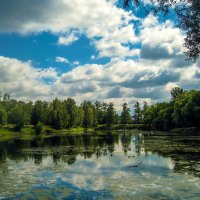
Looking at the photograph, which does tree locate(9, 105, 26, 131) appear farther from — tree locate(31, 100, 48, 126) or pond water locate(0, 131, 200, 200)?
pond water locate(0, 131, 200, 200)

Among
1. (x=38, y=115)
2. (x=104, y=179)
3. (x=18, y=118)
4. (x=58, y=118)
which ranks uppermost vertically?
(x=38, y=115)

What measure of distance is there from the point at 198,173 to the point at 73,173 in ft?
42.2

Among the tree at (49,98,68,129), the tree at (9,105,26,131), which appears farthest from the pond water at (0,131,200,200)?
the tree at (49,98,68,129)

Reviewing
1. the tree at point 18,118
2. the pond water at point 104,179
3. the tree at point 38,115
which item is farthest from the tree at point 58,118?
the pond water at point 104,179

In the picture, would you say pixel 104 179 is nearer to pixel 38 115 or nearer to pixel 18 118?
pixel 18 118

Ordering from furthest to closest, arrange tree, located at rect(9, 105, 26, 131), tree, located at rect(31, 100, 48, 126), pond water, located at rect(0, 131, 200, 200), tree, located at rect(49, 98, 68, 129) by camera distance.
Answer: tree, located at rect(49, 98, 68, 129), tree, located at rect(31, 100, 48, 126), tree, located at rect(9, 105, 26, 131), pond water, located at rect(0, 131, 200, 200)

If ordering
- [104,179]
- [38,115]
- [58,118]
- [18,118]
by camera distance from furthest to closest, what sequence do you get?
1. [58,118]
2. [38,115]
3. [18,118]
4. [104,179]

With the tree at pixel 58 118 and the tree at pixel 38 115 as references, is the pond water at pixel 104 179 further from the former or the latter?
the tree at pixel 38 115

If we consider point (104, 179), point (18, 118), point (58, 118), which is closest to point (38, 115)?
point (58, 118)

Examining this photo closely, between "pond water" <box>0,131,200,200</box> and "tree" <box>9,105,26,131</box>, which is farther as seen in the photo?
"tree" <box>9,105,26,131</box>

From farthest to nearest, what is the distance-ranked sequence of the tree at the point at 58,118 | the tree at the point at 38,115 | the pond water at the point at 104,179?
the tree at the point at 58,118 < the tree at the point at 38,115 < the pond water at the point at 104,179

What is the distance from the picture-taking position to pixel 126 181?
30.2 m

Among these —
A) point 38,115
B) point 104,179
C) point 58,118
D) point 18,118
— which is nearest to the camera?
point 104,179

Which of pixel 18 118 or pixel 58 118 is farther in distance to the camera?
pixel 58 118
